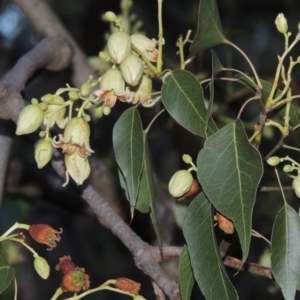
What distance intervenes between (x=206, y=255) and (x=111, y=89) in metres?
0.25

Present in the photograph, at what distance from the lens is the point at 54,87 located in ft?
10.5

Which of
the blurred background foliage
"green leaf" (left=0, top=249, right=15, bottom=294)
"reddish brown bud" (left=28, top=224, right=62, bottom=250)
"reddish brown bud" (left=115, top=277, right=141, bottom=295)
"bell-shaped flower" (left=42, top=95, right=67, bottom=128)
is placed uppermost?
"bell-shaped flower" (left=42, top=95, right=67, bottom=128)

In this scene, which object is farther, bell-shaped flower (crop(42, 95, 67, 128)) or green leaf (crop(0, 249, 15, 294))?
bell-shaped flower (crop(42, 95, 67, 128))

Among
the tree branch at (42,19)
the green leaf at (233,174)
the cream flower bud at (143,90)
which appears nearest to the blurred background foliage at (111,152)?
the tree branch at (42,19)

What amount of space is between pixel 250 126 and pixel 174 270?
0.38m

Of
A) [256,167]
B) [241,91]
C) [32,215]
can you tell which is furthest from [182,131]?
[32,215]

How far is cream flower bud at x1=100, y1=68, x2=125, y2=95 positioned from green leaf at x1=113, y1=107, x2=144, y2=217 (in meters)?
0.03

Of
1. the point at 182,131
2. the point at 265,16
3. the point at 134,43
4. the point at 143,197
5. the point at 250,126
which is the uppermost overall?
the point at 134,43

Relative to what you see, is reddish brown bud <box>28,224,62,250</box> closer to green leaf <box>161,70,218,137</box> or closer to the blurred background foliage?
green leaf <box>161,70,218,137</box>

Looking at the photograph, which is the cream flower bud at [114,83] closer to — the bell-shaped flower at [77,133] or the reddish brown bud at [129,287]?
the bell-shaped flower at [77,133]

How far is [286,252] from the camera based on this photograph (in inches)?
37.5

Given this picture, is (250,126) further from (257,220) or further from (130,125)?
(130,125)

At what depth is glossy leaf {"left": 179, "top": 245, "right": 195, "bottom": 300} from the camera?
3.17 feet

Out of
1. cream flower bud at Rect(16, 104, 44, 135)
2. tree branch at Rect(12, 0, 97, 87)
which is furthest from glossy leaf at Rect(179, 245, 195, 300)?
tree branch at Rect(12, 0, 97, 87)
